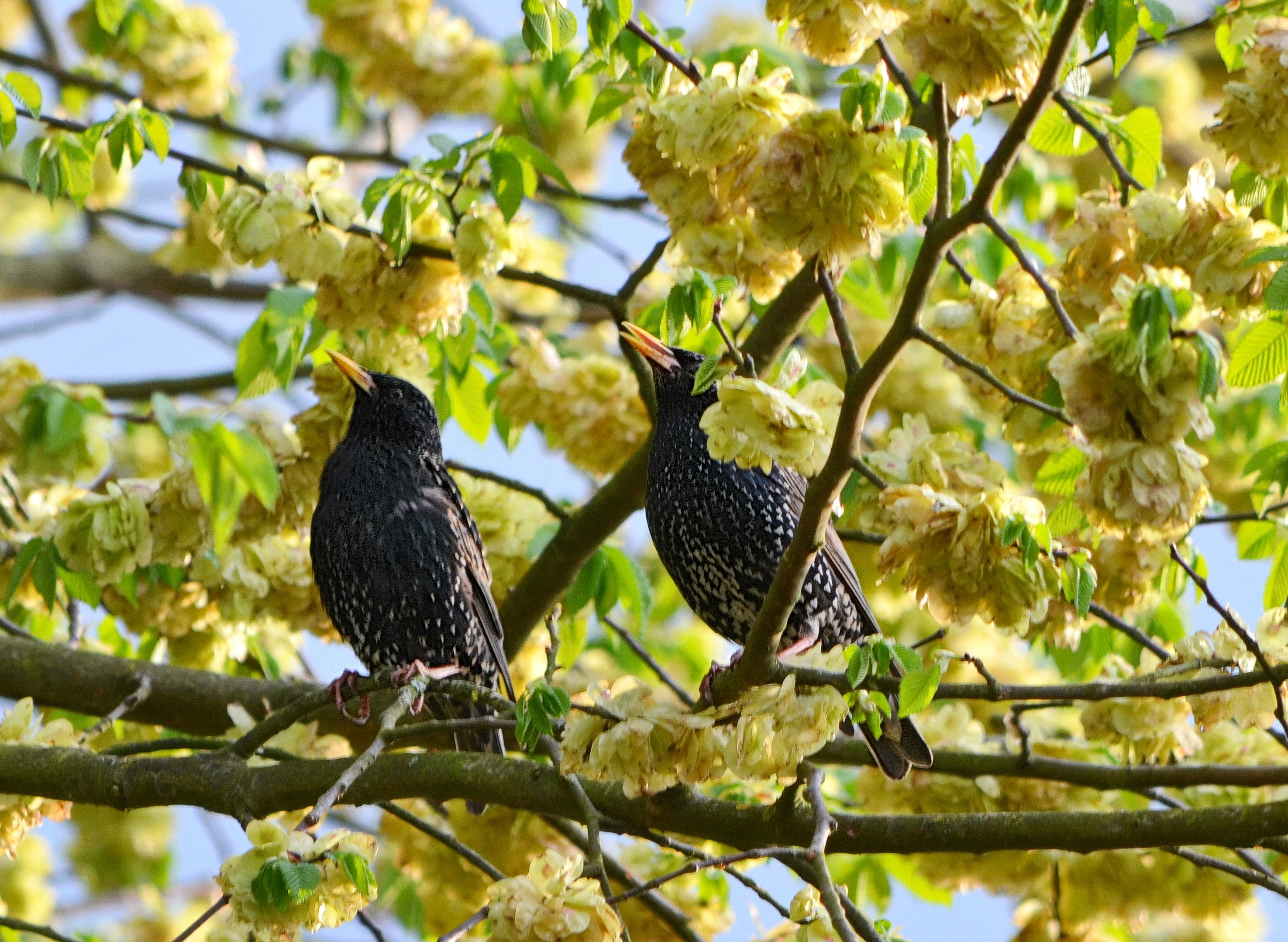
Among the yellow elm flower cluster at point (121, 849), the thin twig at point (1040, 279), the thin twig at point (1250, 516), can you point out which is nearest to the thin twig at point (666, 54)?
the thin twig at point (1040, 279)

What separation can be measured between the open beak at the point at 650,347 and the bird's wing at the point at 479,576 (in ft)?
2.44

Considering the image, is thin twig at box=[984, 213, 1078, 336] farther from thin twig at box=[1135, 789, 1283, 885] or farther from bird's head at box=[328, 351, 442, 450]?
bird's head at box=[328, 351, 442, 450]

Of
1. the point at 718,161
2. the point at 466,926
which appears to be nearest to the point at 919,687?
the point at 466,926

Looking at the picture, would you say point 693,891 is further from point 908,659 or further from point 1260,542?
point 908,659

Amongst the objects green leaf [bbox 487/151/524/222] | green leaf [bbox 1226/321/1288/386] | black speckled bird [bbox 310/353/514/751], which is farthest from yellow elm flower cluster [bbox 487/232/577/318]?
green leaf [bbox 1226/321/1288/386]

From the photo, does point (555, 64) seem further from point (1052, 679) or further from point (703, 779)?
point (1052, 679)

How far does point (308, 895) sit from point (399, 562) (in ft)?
6.68

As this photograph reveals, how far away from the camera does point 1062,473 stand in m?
3.02

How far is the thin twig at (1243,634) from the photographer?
228 centimetres

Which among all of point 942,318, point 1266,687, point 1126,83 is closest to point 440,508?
point 942,318

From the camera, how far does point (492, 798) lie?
107 inches

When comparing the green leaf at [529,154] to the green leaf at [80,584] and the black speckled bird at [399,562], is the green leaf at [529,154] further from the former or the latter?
the green leaf at [80,584]

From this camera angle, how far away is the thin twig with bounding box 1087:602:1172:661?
2.97 m

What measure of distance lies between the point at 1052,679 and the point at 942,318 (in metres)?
3.02
